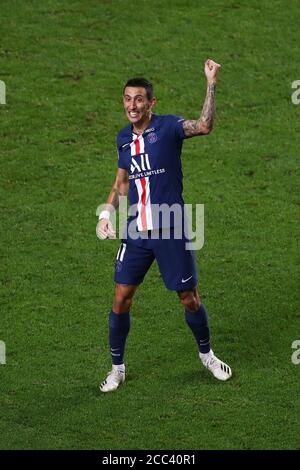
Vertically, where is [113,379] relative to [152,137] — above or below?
below

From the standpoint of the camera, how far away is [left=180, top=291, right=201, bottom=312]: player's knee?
9922 mm

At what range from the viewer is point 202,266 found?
12.0 meters

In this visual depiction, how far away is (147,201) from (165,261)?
0.48 meters

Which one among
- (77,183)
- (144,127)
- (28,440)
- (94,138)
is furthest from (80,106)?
(28,440)

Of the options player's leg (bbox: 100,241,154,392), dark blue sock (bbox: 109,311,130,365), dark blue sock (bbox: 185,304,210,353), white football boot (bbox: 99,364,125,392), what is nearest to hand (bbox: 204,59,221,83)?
player's leg (bbox: 100,241,154,392)

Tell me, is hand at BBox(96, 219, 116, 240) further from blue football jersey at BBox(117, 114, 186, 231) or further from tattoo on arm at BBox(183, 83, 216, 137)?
tattoo on arm at BBox(183, 83, 216, 137)

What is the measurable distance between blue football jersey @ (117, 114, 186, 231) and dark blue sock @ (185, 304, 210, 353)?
0.79 meters

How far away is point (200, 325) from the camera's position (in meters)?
10.0

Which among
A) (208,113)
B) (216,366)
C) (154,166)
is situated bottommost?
(216,366)

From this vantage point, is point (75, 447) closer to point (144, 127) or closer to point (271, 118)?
point (144, 127)

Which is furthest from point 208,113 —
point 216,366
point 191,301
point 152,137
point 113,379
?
point 113,379

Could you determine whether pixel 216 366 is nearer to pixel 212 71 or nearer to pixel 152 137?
pixel 152 137

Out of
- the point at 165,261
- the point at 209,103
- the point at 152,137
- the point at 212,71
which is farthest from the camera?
the point at 165,261

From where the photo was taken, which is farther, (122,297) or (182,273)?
(122,297)
